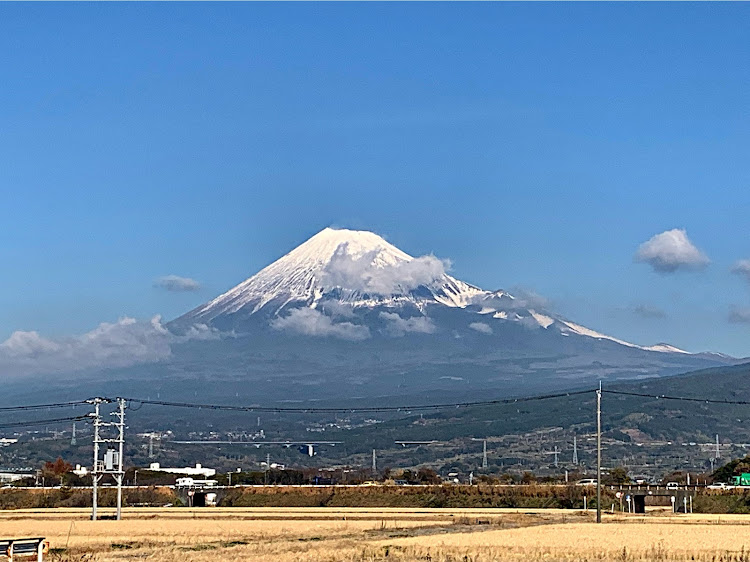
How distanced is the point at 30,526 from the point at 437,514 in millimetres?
26821

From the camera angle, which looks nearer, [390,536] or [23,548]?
[23,548]

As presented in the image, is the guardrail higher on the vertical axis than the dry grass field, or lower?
higher

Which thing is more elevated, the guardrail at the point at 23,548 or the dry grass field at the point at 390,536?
the guardrail at the point at 23,548

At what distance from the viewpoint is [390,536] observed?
2352 inches

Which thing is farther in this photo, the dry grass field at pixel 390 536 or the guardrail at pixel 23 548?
the dry grass field at pixel 390 536

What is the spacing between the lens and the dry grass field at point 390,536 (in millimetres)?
47969

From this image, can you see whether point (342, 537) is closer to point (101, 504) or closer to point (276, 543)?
point (276, 543)

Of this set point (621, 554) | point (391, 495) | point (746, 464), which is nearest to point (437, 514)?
point (391, 495)

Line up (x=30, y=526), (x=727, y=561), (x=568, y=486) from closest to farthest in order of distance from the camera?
(x=727, y=561) < (x=30, y=526) < (x=568, y=486)

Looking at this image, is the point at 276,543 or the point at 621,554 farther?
the point at 276,543

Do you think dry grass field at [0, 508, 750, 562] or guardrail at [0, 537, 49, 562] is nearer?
guardrail at [0, 537, 49, 562]

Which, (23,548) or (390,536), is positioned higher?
(23,548)

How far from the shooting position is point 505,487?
114m

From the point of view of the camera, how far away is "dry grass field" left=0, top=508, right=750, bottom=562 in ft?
157
